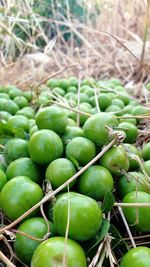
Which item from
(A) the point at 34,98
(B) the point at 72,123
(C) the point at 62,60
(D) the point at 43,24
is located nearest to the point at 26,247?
(B) the point at 72,123

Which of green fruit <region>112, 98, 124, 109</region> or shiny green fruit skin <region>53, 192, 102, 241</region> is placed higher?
shiny green fruit skin <region>53, 192, 102, 241</region>

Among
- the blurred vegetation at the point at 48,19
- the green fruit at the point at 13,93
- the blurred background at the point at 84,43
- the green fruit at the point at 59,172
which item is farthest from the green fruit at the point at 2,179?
the blurred vegetation at the point at 48,19

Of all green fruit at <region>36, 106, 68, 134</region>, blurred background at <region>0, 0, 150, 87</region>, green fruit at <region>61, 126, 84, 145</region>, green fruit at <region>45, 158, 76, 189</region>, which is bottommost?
blurred background at <region>0, 0, 150, 87</region>

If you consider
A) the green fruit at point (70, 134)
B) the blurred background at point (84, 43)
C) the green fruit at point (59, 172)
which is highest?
the green fruit at point (70, 134)

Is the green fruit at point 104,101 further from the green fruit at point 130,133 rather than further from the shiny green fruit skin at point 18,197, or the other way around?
the shiny green fruit skin at point 18,197

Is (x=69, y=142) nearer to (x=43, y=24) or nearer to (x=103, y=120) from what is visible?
(x=103, y=120)

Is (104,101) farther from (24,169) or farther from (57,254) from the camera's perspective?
(57,254)

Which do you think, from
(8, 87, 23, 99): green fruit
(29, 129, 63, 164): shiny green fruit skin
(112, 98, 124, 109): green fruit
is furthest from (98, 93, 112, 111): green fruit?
(29, 129, 63, 164): shiny green fruit skin

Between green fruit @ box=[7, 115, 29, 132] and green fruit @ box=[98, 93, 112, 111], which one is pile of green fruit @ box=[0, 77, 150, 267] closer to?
green fruit @ box=[7, 115, 29, 132]
